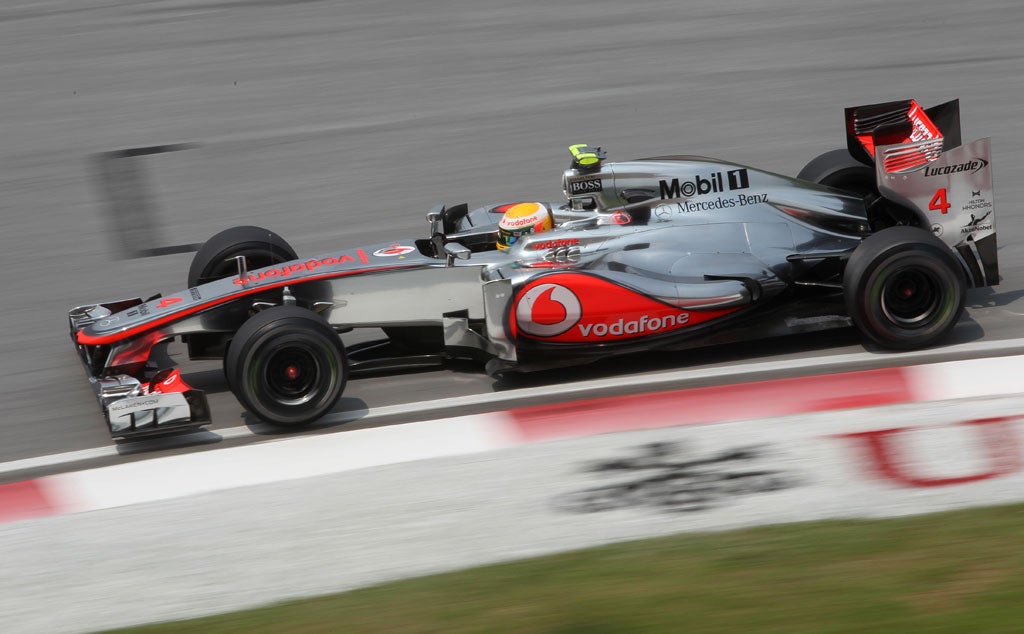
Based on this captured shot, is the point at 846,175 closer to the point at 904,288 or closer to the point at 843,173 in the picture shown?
the point at 843,173

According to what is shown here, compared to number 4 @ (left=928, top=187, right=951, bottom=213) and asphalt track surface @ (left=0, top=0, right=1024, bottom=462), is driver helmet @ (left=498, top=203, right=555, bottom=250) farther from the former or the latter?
number 4 @ (left=928, top=187, right=951, bottom=213)

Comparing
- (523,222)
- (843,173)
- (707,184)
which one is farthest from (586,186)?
(843,173)

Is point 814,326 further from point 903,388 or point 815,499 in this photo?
point 815,499

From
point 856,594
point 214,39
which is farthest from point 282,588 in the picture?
point 214,39

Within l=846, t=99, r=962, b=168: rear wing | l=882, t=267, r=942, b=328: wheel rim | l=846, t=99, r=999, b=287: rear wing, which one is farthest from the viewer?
l=846, t=99, r=962, b=168: rear wing

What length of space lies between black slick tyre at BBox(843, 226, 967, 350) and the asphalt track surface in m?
0.54

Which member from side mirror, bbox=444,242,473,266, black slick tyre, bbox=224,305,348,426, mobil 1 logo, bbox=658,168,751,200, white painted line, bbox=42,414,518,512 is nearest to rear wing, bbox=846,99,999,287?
mobil 1 logo, bbox=658,168,751,200

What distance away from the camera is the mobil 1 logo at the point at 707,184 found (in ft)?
21.4

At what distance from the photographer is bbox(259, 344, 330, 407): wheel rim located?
18.9 ft

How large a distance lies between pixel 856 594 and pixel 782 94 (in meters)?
8.13

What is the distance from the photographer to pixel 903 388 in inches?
228

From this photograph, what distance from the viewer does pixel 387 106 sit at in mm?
11500

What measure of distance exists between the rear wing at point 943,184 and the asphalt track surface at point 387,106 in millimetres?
458

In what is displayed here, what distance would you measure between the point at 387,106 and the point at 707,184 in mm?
5642
